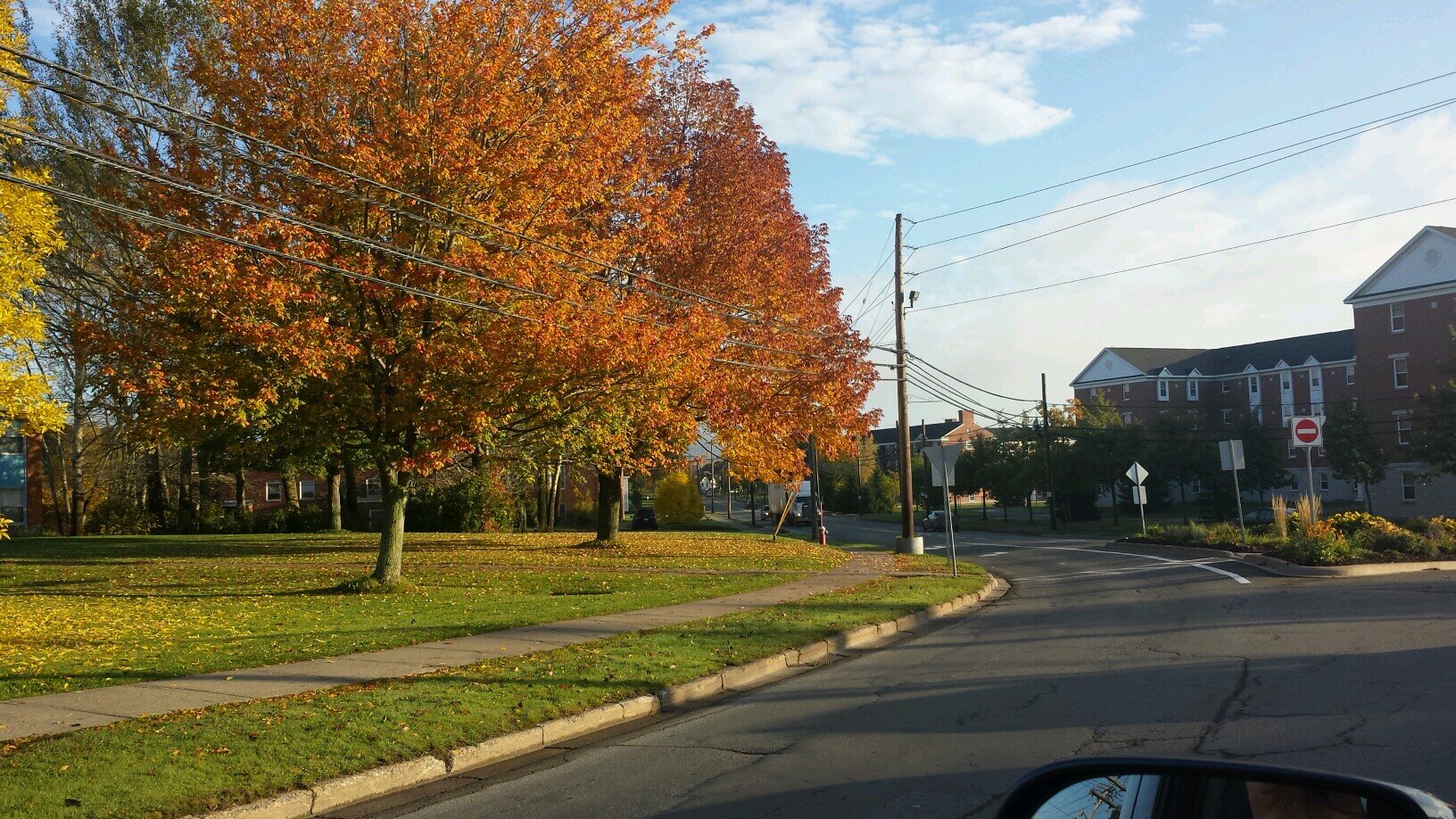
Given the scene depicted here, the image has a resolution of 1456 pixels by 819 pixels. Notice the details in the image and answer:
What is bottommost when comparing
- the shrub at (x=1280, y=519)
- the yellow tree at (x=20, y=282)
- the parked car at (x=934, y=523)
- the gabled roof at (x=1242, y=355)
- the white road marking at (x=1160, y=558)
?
the parked car at (x=934, y=523)

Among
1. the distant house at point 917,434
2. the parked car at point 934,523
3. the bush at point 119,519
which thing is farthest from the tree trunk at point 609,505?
the distant house at point 917,434

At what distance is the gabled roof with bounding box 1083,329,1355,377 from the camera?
7250 centimetres

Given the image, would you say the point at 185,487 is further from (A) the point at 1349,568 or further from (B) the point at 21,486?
(A) the point at 1349,568

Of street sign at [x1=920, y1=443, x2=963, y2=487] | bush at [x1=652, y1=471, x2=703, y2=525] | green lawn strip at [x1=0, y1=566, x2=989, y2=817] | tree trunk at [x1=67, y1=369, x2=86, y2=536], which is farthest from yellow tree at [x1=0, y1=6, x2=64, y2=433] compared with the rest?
bush at [x1=652, y1=471, x2=703, y2=525]

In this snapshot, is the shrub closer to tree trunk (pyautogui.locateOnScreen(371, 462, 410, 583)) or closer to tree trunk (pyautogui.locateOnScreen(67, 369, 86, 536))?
tree trunk (pyautogui.locateOnScreen(371, 462, 410, 583))

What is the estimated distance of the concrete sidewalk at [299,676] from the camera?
8.68 meters

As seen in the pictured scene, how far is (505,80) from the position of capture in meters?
17.2

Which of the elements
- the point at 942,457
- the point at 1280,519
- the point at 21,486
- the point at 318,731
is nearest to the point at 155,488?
the point at 21,486

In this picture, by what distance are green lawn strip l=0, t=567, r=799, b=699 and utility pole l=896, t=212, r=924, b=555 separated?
405 inches

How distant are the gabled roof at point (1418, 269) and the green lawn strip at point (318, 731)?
2130 inches

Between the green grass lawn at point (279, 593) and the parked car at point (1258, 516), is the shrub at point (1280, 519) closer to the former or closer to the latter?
the green grass lawn at point (279, 593)

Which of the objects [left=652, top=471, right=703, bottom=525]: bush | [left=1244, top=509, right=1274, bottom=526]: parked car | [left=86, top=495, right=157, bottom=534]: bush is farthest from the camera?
[left=652, top=471, right=703, bottom=525]: bush

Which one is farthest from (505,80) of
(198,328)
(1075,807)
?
(1075,807)

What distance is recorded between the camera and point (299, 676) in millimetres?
10547
